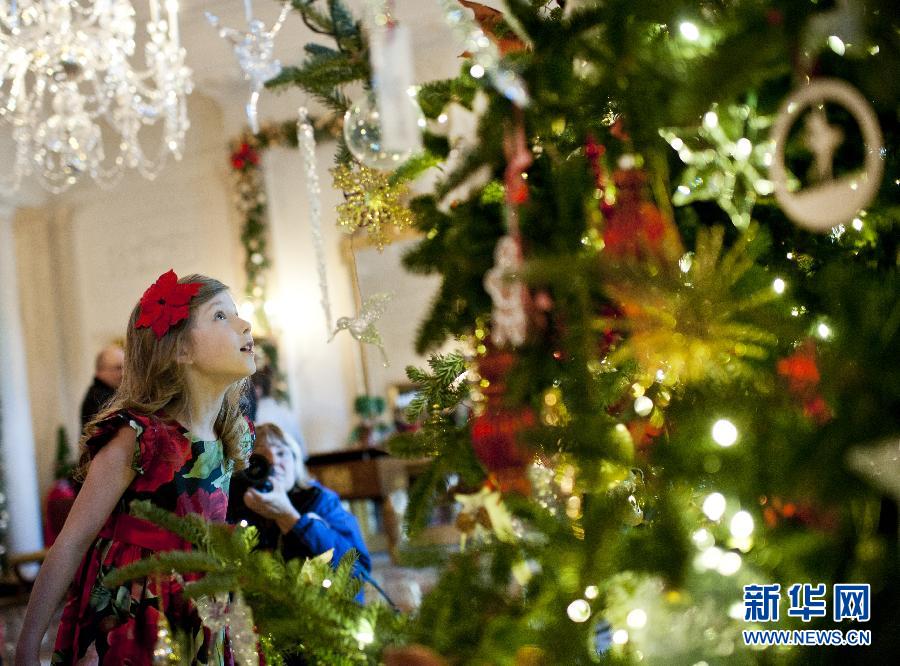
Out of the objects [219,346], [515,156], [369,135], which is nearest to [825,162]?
[515,156]

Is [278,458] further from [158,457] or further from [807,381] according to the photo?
[807,381]

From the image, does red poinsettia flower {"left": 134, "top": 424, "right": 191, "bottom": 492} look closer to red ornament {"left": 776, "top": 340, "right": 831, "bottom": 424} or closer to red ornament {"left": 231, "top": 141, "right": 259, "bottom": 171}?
red ornament {"left": 776, "top": 340, "right": 831, "bottom": 424}

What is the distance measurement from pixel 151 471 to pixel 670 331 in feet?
3.81

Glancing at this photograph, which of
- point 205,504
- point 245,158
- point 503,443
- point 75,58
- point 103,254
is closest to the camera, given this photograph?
point 503,443

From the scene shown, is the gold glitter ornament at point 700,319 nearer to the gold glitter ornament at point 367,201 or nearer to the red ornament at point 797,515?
the red ornament at point 797,515

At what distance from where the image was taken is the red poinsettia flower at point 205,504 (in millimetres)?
1747

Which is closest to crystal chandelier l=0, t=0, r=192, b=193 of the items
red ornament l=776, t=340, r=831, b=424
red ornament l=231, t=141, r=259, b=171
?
red ornament l=231, t=141, r=259, b=171

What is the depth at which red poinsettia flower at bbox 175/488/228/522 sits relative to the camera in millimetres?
1747

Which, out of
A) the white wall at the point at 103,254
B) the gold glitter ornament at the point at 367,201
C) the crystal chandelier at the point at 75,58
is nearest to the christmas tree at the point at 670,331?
the gold glitter ornament at the point at 367,201

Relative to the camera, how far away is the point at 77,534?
1592mm

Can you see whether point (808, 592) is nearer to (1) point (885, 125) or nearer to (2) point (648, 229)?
(2) point (648, 229)

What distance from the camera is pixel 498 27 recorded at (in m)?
1.31

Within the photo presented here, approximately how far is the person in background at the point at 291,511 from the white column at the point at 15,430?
5919mm

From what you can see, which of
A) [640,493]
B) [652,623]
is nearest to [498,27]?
[640,493]
